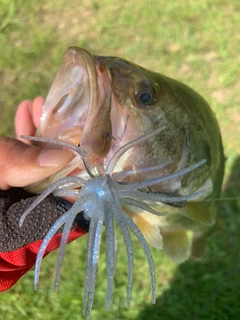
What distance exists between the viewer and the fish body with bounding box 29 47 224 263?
41.3 inches

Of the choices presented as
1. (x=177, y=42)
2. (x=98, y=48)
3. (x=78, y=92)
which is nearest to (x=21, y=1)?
(x=98, y=48)

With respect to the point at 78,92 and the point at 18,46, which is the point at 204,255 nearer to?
the point at 78,92

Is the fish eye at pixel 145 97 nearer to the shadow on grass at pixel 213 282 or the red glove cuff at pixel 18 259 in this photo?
the red glove cuff at pixel 18 259

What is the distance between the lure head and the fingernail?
5 cm

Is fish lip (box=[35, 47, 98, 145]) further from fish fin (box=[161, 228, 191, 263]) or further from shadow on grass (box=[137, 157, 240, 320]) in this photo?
shadow on grass (box=[137, 157, 240, 320])

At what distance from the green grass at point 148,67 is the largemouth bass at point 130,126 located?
1.17 metres

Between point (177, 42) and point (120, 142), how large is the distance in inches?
76.0

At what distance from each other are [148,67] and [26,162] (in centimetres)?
185

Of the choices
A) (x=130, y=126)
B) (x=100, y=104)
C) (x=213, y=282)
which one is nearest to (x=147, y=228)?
(x=130, y=126)

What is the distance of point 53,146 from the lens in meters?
1.25

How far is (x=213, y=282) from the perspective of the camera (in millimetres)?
2471

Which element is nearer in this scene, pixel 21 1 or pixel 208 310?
pixel 208 310

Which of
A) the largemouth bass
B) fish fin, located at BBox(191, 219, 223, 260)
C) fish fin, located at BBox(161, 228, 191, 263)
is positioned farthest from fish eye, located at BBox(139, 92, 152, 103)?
fish fin, located at BBox(191, 219, 223, 260)

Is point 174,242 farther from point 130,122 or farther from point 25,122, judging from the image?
point 25,122
